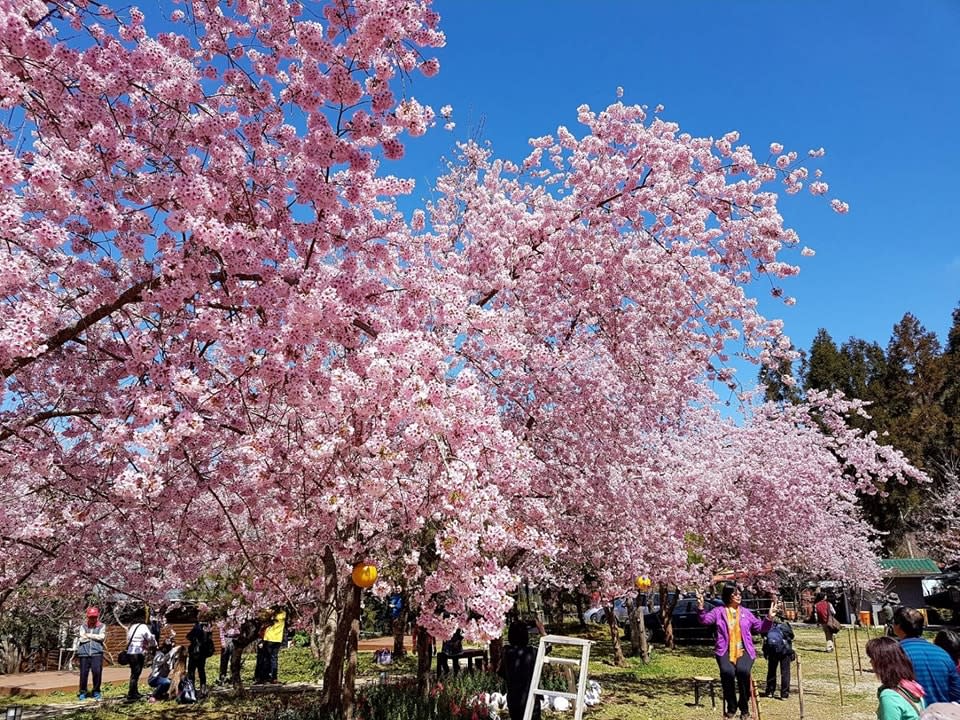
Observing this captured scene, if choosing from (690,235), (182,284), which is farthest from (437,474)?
(690,235)

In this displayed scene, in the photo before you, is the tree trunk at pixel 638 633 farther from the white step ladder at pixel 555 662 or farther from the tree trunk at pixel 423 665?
the white step ladder at pixel 555 662

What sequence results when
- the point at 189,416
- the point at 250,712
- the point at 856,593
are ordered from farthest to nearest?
the point at 856,593 < the point at 250,712 < the point at 189,416

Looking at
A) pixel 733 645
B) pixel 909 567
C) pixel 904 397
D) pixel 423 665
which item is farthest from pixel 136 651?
pixel 904 397

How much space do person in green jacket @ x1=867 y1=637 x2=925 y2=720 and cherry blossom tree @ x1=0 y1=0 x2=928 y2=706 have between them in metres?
2.57

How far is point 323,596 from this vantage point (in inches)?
359

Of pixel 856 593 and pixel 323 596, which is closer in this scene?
pixel 323 596

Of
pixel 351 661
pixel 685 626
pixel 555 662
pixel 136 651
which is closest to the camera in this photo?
pixel 555 662

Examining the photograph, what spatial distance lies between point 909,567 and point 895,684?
1465 inches

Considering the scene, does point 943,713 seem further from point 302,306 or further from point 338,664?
point 338,664

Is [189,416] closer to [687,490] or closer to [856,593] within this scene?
[687,490]

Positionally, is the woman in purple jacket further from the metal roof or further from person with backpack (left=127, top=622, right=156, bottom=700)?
the metal roof

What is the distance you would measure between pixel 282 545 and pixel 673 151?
6.53 meters

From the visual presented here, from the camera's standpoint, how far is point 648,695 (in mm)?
12125

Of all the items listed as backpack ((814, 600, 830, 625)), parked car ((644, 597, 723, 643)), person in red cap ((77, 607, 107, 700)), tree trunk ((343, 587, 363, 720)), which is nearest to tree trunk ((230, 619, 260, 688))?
person in red cap ((77, 607, 107, 700))
